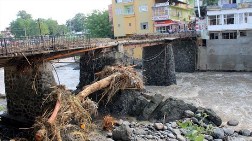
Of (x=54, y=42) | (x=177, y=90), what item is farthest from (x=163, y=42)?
(x=54, y=42)

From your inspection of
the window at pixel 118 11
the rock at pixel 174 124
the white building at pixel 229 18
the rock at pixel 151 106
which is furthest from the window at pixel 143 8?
the rock at pixel 174 124

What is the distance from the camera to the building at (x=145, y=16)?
53.2 m

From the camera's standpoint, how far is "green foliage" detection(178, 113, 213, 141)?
16731mm

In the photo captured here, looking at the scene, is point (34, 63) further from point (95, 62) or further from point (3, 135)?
point (95, 62)

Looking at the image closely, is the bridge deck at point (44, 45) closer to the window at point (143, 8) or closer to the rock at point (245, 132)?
the rock at point (245, 132)

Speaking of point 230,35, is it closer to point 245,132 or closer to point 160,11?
point 160,11

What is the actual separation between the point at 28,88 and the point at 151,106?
808 centimetres

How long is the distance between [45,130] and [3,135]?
16.5 ft

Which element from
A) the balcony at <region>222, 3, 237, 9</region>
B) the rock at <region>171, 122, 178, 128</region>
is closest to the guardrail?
the rock at <region>171, 122, 178, 128</region>

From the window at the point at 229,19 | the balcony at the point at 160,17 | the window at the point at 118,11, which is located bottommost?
the window at the point at 229,19

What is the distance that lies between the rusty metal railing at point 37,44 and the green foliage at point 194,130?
335 inches

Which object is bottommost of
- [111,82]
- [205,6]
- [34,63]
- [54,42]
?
[111,82]

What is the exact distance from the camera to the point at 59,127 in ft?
49.5

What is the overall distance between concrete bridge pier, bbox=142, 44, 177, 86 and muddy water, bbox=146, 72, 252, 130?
110 centimetres
